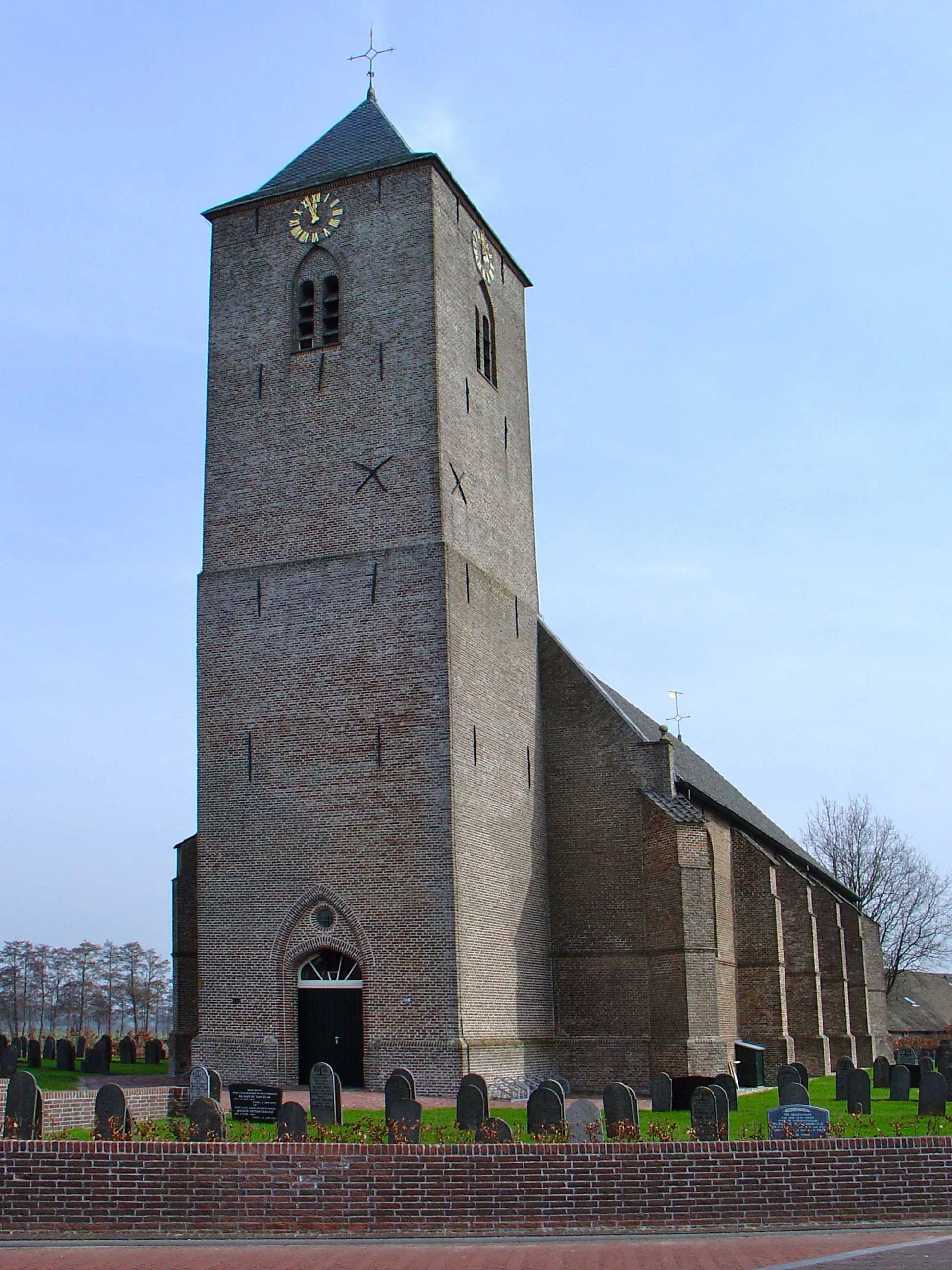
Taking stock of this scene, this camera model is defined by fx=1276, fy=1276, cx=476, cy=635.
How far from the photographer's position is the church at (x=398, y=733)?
20.5m

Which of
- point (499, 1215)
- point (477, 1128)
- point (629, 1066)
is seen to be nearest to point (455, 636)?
point (629, 1066)

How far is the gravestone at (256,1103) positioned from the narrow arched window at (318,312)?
45.1 ft

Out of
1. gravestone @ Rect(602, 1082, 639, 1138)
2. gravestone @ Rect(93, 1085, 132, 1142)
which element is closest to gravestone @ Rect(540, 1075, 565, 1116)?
gravestone @ Rect(602, 1082, 639, 1138)

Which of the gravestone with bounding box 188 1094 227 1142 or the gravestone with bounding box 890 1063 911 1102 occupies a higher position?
the gravestone with bounding box 188 1094 227 1142

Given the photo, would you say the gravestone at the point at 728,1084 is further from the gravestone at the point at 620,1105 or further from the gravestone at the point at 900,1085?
the gravestone at the point at 900,1085

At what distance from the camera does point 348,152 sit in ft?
82.0

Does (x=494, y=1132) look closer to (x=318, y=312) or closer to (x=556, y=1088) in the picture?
(x=556, y=1088)

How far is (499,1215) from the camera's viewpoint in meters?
10.2

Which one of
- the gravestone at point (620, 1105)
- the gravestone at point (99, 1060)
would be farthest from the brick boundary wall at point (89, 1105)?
the gravestone at point (99, 1060)

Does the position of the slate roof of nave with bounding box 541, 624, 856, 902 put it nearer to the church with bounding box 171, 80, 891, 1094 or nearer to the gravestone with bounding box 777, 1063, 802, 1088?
the church with bounding box 171, 80, 891, 1094

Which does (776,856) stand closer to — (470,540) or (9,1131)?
(470,540)

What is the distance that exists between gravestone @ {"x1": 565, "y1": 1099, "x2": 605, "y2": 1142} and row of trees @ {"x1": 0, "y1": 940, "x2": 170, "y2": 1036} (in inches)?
2590

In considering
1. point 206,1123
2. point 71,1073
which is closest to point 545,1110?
point 206,1123

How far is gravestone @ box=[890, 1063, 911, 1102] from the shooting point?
19484mm
